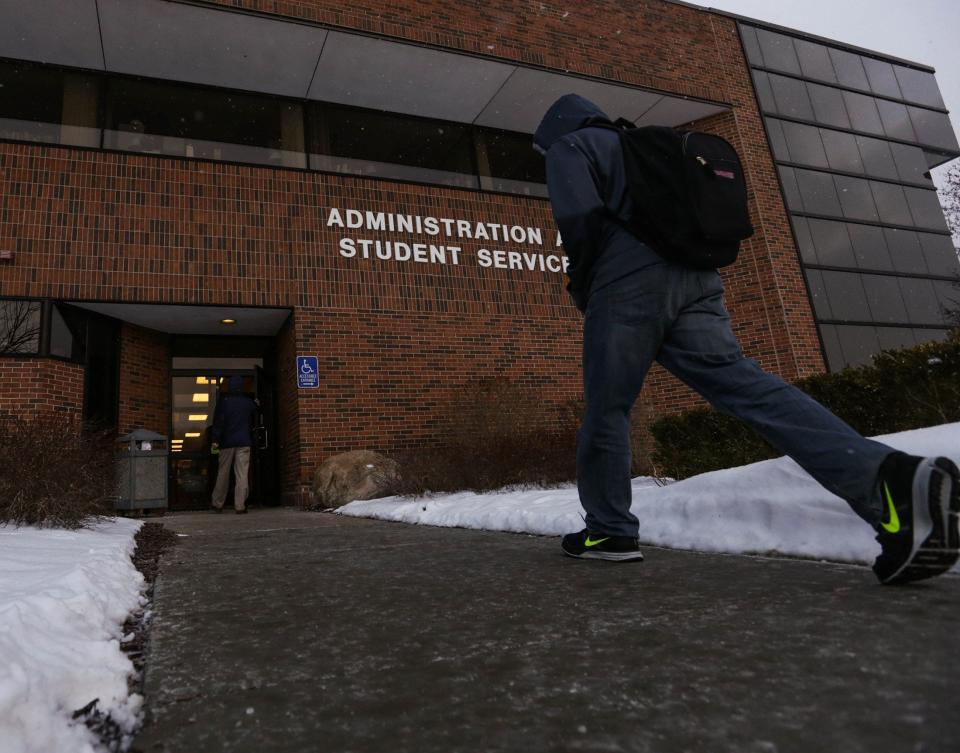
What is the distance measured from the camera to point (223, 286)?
30.6ft

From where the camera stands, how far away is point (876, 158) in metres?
13.7

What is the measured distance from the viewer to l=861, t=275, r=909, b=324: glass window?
12.2 metres

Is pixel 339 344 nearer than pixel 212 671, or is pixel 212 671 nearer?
pixel 212 671

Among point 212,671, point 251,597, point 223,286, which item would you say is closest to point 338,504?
point 223,286

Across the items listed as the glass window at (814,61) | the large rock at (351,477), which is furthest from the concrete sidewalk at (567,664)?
the glass window at (814,61)

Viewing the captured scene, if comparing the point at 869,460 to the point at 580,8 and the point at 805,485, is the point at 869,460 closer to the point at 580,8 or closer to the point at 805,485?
the point at 805,485

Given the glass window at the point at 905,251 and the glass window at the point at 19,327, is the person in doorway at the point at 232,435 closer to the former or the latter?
the glass window at the point at 19,327

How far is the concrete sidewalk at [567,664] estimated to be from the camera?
0.86 metres

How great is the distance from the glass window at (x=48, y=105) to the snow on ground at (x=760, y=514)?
31.4 ft

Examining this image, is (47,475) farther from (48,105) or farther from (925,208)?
(925,208)

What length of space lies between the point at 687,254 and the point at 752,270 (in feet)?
34.1

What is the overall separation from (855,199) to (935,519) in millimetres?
14006

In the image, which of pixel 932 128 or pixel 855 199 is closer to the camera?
pixel 855 199

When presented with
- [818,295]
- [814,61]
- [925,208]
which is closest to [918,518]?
[818,295]
